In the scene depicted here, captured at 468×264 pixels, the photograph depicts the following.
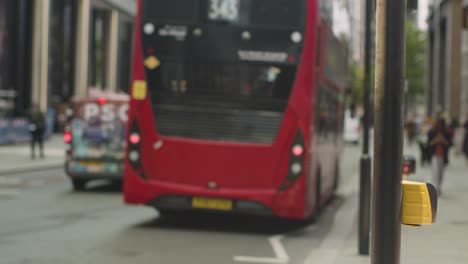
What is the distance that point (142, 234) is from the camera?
36.5 ft

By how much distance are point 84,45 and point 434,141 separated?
37259 millimetres

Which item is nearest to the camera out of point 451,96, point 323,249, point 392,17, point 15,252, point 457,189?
point 392,17

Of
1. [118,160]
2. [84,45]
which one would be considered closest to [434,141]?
[118,160]

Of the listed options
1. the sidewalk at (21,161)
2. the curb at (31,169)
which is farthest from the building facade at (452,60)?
the curb at (31,169)

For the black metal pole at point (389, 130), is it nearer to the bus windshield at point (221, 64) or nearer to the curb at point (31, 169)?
the bus windshield at point (221, 64)

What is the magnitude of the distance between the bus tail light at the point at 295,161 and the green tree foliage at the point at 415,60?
3439 inches

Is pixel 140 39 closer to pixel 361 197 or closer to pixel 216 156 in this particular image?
pixel 216 156

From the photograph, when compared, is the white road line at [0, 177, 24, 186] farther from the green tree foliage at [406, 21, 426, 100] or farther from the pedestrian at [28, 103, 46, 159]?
the green tree foliage at [406, 21, 426, 100]

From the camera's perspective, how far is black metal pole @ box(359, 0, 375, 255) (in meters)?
9.33

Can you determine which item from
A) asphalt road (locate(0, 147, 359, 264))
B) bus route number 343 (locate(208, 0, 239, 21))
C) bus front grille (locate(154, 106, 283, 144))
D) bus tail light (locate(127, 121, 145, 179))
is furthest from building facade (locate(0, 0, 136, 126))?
bus route number 343 (locate(208, 0, 239, 21))

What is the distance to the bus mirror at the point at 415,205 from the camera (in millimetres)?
4488

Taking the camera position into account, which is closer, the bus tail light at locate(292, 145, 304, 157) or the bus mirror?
the bus mirror

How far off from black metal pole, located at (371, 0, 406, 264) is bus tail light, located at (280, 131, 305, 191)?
21.7ft

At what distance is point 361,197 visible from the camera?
952cm
